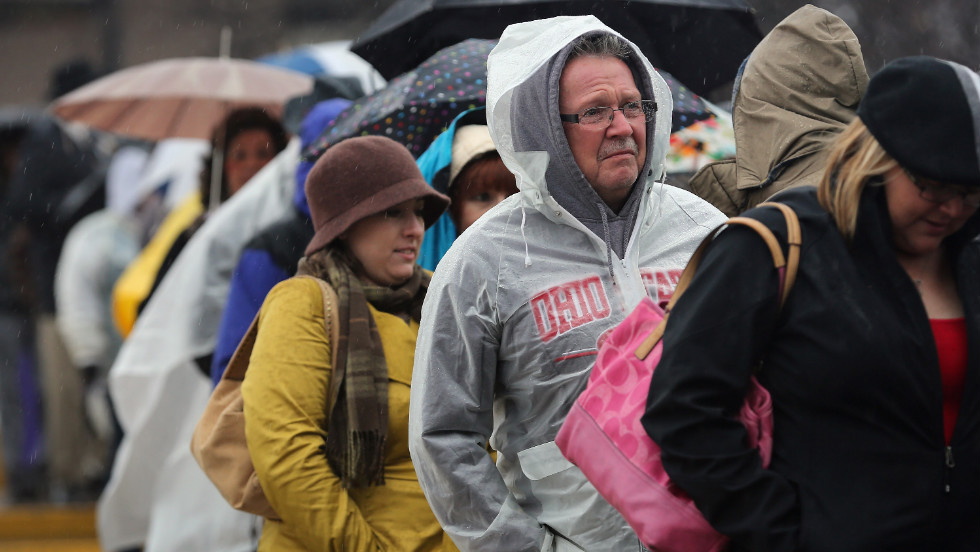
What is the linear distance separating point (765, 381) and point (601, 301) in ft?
2.73

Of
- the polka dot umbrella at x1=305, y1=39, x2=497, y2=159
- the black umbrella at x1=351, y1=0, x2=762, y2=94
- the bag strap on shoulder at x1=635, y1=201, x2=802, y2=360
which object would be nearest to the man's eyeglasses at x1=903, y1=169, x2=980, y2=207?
the bag strap on shoulder at x1=635, y1=201, x2=802, y2=360

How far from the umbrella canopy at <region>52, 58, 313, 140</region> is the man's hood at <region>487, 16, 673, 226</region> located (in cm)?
484

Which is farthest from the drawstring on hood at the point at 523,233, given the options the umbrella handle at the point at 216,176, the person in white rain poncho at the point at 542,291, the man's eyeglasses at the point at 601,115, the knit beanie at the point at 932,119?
the umbrella handle at the point at 216,176

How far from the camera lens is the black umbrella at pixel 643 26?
5637 millimetres

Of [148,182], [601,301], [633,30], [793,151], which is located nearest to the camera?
[601,301]

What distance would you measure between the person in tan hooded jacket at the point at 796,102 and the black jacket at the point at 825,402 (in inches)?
54.8

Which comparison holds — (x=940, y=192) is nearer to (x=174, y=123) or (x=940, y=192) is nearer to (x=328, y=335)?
(x=328, y=335)

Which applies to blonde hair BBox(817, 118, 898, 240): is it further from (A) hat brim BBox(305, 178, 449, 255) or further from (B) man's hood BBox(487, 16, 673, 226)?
(A) hat brim BBox(305, 178, 449, 255)

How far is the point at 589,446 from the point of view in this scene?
2.70 meters

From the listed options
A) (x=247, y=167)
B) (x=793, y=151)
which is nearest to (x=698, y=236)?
(x=793, y=151)

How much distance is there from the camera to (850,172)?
2490 mm

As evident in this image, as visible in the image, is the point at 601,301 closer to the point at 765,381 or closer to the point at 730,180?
the point at 765,381

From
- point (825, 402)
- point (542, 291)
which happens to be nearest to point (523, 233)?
point (542, 291)

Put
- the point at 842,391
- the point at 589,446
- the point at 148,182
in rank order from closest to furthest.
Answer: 1. the point at 842,391
2. the point at 589,446
3. the point at 148,182
